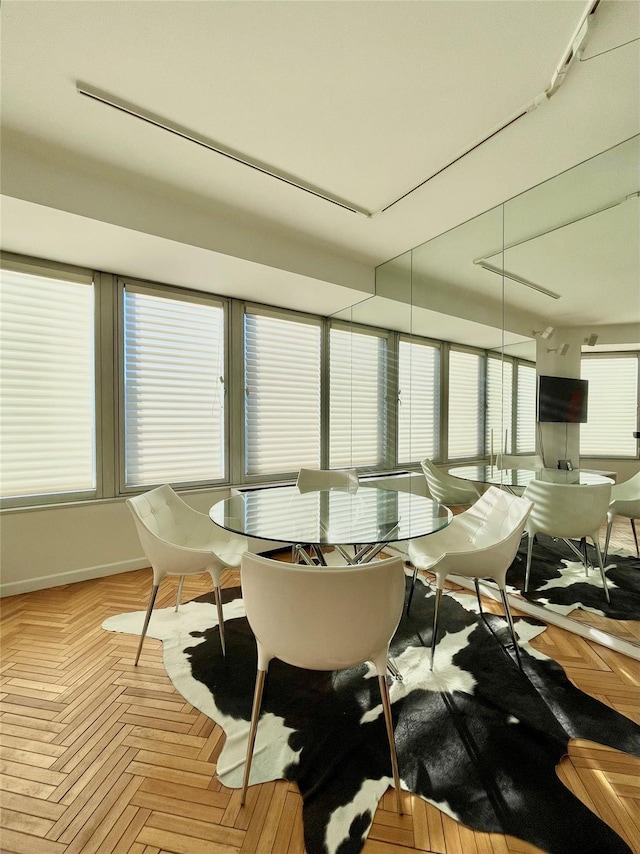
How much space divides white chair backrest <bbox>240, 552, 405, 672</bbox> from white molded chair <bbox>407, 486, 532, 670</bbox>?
746mm

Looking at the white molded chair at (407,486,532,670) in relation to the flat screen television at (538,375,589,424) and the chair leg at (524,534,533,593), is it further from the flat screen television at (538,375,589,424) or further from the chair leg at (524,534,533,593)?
the flat screen television at (538,375,589,424)

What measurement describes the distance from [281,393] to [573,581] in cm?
306

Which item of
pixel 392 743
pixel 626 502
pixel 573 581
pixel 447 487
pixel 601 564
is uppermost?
pixel 626 502

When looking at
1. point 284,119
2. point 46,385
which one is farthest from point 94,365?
point 284,119

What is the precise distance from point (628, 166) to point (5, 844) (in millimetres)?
3728

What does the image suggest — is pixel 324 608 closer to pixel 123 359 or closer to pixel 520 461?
pixel 520 461

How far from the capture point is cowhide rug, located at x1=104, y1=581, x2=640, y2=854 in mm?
1210

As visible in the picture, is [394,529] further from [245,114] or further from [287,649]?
[245,114]

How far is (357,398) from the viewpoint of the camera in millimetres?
4266

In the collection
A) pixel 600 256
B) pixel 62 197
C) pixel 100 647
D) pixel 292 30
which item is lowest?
pixel 100 647

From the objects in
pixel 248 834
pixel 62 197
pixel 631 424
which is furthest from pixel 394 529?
pixel 62 197

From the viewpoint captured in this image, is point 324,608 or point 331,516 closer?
point 324,608

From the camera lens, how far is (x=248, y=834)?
3.83 ft

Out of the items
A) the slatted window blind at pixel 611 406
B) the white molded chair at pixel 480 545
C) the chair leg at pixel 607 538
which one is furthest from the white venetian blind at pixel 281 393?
the chair leg at pixel 607 538
